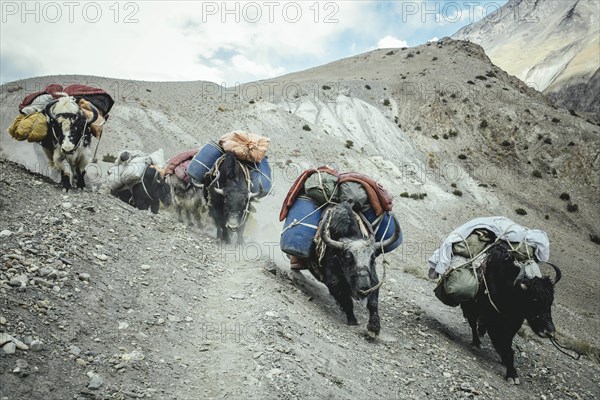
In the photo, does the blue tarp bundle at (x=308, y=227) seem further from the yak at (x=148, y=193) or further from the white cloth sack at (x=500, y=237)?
the yak at (x=148, y=193)

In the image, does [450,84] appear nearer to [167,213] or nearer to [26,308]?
[167,213]

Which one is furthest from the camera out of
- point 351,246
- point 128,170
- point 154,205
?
point 154,205

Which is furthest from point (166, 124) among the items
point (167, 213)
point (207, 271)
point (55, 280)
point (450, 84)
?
point (450, 84)

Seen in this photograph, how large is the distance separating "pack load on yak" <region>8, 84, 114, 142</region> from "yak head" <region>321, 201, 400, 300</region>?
16.5 ft

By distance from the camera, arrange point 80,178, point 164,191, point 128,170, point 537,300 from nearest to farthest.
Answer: point 537,300
point 80,178
point 128,170
point 164,191

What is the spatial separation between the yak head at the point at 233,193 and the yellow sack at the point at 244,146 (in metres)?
0.16

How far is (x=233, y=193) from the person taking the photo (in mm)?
9227

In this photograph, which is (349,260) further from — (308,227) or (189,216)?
(189,216)

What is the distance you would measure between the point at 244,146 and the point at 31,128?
3896 millimetres

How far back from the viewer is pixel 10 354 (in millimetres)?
3498

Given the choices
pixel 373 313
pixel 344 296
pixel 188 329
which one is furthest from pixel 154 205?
pixel 373 313

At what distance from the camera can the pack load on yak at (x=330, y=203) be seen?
7066mm

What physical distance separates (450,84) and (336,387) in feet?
147

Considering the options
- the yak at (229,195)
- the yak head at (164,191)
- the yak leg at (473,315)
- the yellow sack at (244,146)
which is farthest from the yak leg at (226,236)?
the yak leg at (473,315)
